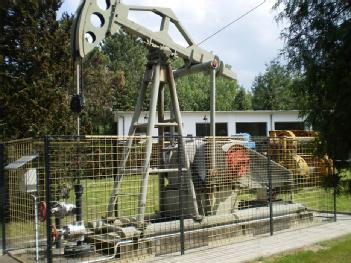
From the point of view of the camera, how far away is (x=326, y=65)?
143 inches

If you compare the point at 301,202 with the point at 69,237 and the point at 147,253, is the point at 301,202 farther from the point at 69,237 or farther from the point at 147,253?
the point at 69,237

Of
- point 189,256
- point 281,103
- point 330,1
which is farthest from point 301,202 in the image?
point 281,103

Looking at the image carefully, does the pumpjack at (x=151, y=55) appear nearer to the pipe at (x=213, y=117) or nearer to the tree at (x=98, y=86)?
the pipe at (x=213, y=117)

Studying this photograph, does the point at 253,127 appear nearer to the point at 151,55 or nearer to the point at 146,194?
the point at 151,55

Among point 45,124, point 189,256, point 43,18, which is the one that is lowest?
point 189,256

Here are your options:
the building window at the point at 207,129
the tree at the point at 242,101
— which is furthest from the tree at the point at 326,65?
the tree at the point at 242,101

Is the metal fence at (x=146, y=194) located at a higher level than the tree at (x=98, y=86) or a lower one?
lower

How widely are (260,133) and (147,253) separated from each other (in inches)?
1269

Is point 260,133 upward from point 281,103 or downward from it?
downward

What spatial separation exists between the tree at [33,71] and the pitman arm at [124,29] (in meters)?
3.62

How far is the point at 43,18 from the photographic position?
12375 millimetres

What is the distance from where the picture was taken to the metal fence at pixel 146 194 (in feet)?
25.9

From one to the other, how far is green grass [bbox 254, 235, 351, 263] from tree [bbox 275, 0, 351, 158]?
449 cm

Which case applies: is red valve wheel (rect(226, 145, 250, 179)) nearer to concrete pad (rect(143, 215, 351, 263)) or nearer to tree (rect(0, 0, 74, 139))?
concrete pad (rect(143, 215, 351, 263))
